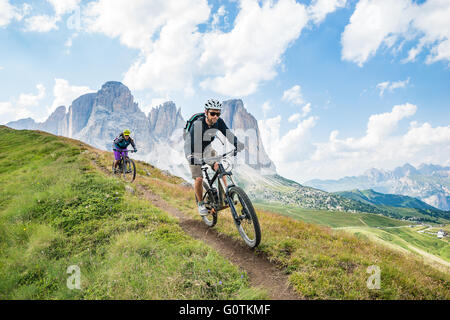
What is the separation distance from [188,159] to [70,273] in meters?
4.00

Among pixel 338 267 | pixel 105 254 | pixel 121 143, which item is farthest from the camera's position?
pixel 121 143

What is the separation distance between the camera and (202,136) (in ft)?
22.6

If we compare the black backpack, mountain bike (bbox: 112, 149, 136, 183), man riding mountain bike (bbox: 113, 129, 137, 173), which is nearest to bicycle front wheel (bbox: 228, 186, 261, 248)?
the black backpack

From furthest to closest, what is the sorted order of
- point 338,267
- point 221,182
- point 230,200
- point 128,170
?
point 128,170 → point 221,182 → point 230,200 → point 338,267

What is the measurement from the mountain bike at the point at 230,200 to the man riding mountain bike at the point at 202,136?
23cm

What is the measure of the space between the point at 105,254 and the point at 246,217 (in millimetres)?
3713

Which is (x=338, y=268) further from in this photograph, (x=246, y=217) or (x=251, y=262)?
(x=246, y=217)

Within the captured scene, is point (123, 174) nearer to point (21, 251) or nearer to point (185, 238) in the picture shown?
point (21, 251)

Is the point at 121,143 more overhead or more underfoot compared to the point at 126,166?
more overhead

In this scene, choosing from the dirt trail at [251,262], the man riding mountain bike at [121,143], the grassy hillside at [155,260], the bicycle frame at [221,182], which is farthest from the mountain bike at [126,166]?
the bicycle frame at [221,182]

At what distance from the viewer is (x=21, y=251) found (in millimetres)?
6004

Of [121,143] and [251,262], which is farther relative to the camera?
[121,143]

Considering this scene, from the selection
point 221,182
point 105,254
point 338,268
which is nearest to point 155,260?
point 105,254

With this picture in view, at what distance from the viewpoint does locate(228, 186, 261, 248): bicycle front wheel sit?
217 inches
